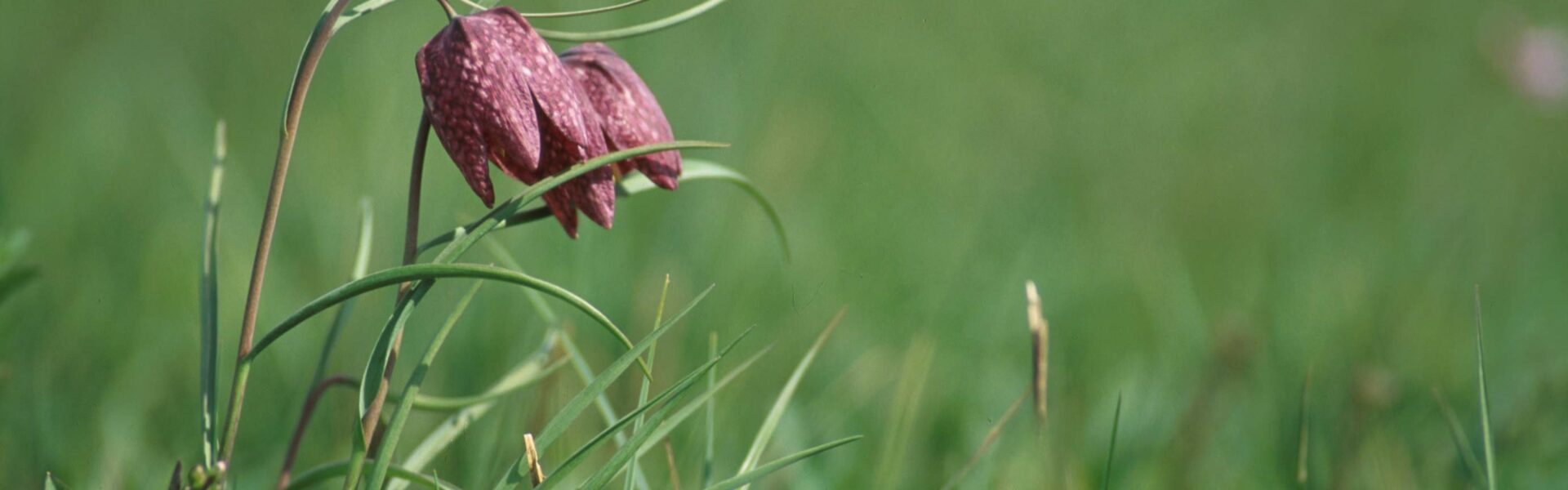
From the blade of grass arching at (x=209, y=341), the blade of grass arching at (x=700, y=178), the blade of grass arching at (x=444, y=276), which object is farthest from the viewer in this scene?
the blade of grass arching at (x=700, y=178)

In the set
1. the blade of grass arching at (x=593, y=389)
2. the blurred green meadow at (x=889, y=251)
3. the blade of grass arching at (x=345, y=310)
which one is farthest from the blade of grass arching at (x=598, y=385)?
the blurred green meadow at (x=889, y=251)

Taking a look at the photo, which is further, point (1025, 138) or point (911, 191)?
point (1025, 138)

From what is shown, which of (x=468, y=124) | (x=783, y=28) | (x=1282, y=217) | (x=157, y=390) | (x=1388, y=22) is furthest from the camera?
(x=1388, y=22)

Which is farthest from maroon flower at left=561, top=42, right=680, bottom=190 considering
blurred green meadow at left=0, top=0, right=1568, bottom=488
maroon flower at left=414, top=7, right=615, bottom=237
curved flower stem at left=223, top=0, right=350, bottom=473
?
blurred green meadow at left=0, top=0, right=1568, bottom=488

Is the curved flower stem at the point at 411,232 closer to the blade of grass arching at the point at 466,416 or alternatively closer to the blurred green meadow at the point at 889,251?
the blade of grass arching at the point at 466,416

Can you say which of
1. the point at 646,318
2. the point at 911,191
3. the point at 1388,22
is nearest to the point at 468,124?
the point at 646,318

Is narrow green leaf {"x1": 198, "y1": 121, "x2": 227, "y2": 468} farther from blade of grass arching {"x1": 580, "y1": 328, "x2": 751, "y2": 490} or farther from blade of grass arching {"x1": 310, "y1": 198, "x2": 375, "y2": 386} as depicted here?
blade of grass arching {"x1": 580, "y1": 328, "x2": 751, "y2": 490}

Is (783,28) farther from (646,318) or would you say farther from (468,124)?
(468,124)
